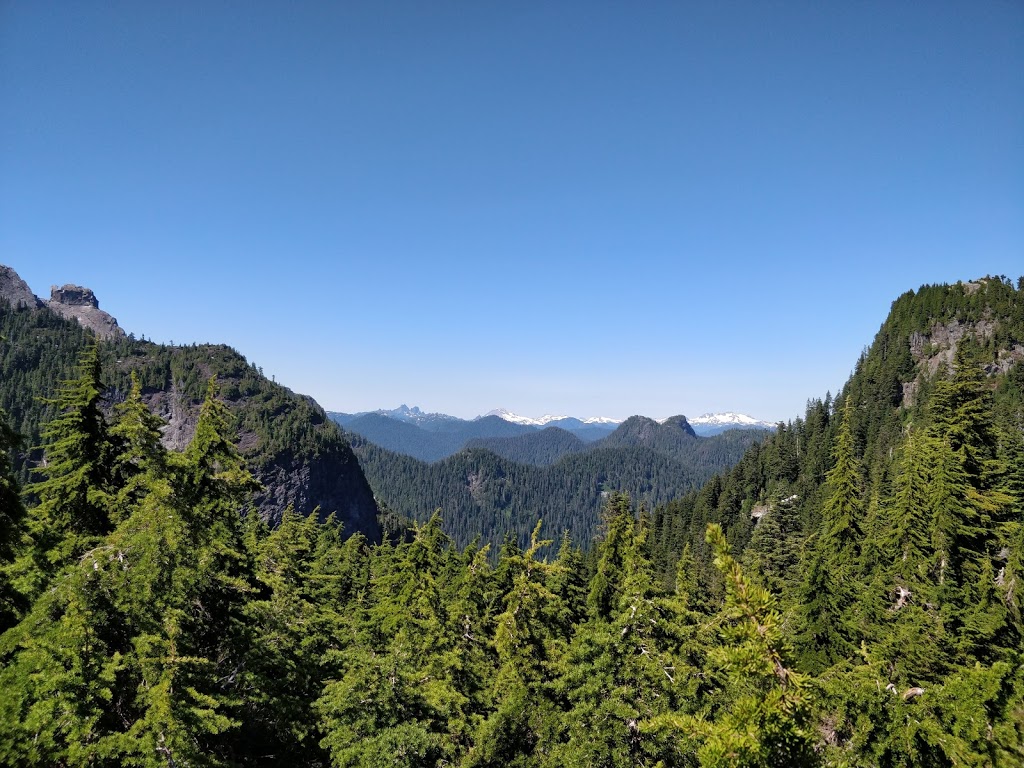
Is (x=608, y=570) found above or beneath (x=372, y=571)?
above

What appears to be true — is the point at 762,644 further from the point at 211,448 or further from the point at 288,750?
the point at 288,750

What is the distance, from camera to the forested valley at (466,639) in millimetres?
9852

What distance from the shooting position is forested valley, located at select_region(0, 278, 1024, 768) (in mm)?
9852

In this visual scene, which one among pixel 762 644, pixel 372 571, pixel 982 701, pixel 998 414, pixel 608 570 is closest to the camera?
pixel 762 644

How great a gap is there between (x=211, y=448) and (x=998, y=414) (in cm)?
8879

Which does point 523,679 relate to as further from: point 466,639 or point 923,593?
point 923,593

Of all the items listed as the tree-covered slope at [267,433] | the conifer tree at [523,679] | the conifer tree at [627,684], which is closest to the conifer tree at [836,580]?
the conifer tree at [523,679]

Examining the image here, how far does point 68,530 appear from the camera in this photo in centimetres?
1530

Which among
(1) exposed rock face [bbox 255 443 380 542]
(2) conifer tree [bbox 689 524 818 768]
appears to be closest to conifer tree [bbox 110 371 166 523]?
(2) conifer tree [bbox 689 524 818 768]

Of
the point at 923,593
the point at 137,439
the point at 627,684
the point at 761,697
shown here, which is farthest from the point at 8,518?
the point at 923,593

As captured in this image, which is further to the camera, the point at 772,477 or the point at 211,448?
the point at 772,477

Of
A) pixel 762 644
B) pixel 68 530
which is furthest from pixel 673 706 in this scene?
pixel 68 530

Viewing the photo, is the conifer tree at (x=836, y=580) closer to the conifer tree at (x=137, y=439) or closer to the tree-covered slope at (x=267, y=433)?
the conifer tree at (x=137, y=439)

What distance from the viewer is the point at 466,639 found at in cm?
2034
